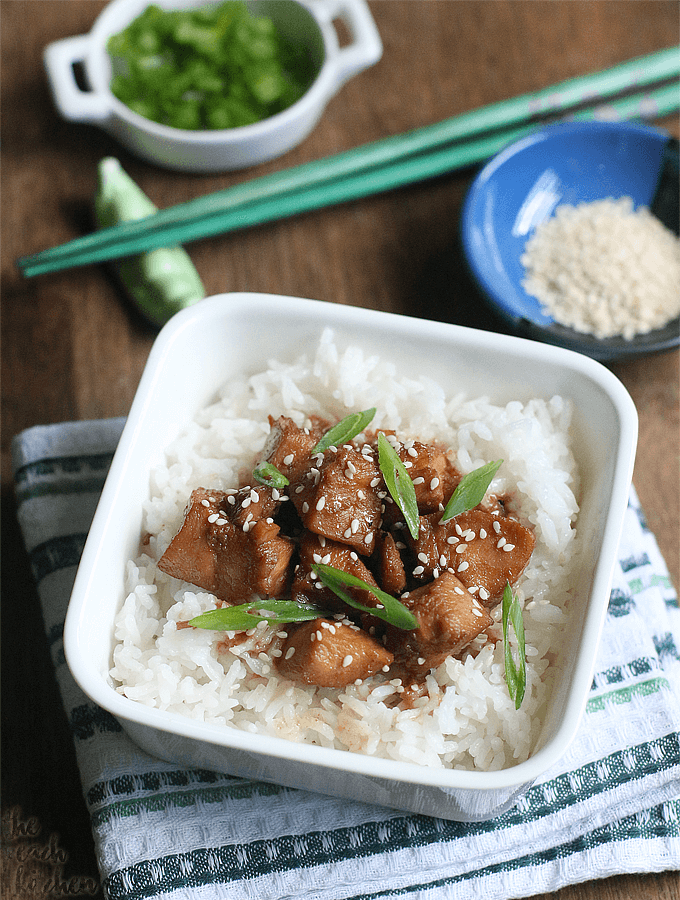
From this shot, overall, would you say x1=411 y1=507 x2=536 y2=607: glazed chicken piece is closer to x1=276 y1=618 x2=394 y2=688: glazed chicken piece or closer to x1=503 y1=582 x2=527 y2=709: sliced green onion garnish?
x1=503 y1=582 x2=527 y2=709: sliced green onion garnish

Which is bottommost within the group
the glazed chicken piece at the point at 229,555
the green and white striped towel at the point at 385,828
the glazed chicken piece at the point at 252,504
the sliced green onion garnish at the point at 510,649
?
the green and white striped towel at the point at 385,828

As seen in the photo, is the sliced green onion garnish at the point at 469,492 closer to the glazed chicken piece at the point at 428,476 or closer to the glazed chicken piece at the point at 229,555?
the glazed chicken piece at the point at 428,476

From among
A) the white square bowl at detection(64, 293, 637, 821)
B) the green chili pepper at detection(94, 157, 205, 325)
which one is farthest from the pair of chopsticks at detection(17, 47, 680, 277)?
the white square bowl at detection(64, 293, 637, 821)

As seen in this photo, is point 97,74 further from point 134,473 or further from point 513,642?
point 513,642

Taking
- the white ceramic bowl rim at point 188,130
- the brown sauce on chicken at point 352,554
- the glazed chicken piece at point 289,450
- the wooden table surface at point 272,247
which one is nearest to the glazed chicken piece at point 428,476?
the brown sauce on chicken at point 352,554

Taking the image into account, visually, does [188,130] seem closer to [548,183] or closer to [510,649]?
[548,183]

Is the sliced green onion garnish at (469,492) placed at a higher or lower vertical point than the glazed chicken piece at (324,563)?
higher

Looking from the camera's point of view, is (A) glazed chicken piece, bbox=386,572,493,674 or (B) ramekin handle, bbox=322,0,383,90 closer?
(A) glazed chicken piece, bbox=386,572,493,674
